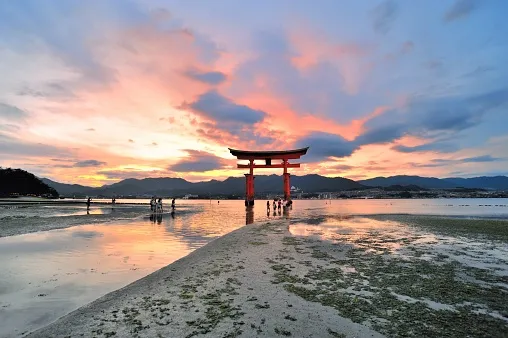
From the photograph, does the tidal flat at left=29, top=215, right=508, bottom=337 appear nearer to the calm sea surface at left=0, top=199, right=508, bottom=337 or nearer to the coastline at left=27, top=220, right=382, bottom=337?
the coastline at left=27, top=220, right=382, bottom=337

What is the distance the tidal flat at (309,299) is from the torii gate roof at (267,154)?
1725 inches

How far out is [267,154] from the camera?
184ft

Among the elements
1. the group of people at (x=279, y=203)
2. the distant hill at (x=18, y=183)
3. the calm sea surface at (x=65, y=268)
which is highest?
the distant hill at (x=18, y=183)

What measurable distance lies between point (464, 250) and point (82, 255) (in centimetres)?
1652

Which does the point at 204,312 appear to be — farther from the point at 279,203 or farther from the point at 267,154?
the point at 267,154

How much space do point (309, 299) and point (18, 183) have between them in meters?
106

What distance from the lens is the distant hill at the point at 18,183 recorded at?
81812mm

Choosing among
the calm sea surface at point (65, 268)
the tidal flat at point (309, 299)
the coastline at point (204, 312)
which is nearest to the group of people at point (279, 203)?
the calm sea surface at point (65, 268)

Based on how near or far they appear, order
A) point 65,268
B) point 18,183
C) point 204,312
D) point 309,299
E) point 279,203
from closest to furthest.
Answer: point 204,312 → point 309,299 → point 65,268 → point 279,203 → point 18,183

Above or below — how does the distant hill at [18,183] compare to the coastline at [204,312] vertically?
above

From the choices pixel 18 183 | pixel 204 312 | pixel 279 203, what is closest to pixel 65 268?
pixel 204 312

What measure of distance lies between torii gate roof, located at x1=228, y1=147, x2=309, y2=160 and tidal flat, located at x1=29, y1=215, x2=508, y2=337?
43805 millimetres

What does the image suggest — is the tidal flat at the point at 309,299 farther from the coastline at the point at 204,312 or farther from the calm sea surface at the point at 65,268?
the calm sea surface at the point at 65,268

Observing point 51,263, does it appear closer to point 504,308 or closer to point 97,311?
point 97,311
